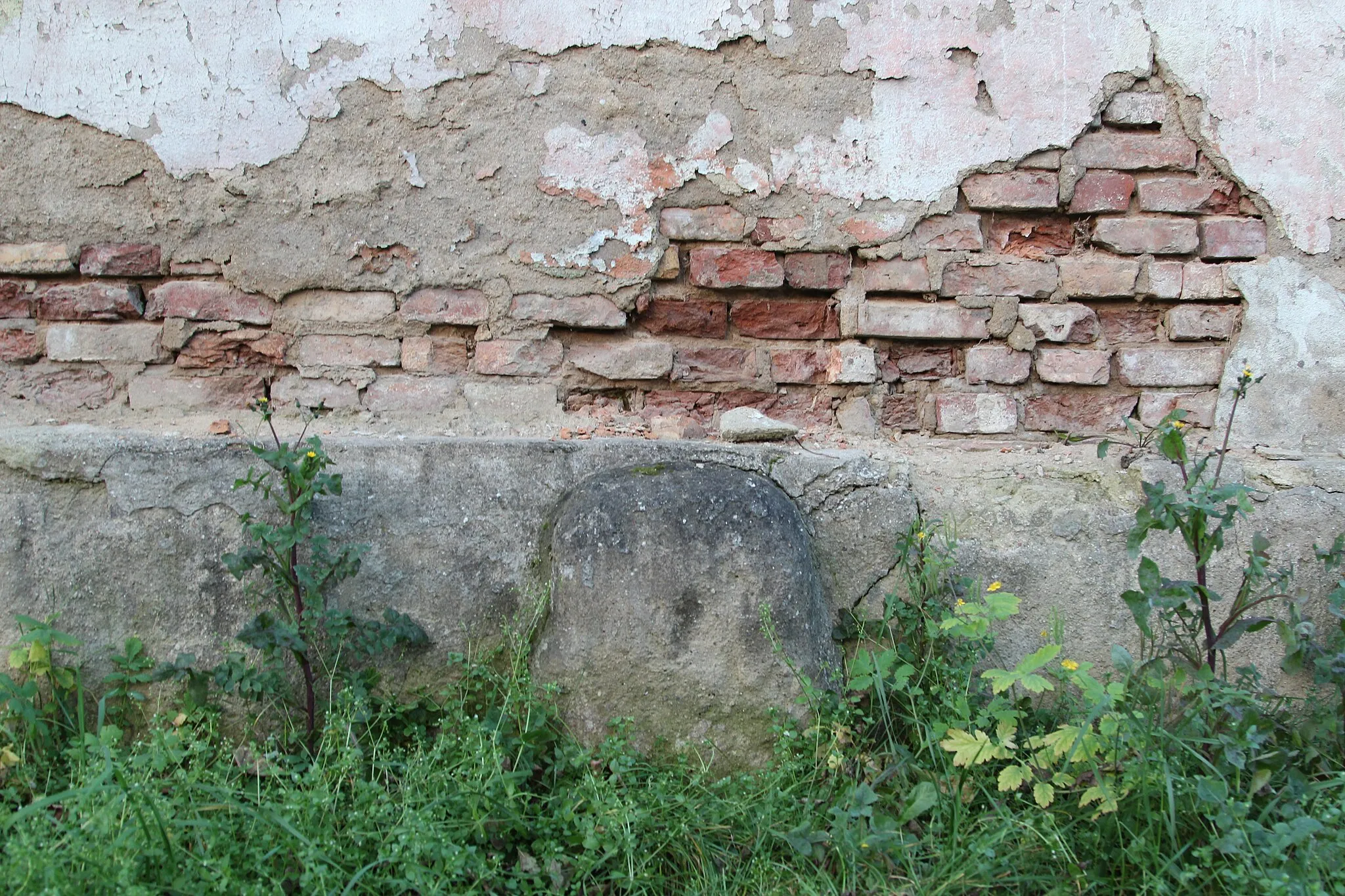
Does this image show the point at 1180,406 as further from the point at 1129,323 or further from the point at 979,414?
the point at 979,414

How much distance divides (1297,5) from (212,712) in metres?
2.75

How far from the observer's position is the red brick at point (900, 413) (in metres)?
2.28

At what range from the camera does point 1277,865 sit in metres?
1.45

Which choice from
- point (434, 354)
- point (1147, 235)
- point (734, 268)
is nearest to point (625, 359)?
point (734, 268)

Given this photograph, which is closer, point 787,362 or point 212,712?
point 212,712

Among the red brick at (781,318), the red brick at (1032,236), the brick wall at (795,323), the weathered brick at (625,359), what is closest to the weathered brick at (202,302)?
the brick wall at (795,323)

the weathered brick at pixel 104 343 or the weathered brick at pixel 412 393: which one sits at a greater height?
the weathered brick at pixel 104 343

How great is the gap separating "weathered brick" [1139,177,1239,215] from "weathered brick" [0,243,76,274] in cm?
246

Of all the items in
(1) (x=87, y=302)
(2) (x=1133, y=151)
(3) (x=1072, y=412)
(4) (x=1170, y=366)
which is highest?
(2) (x=1133, y=151)

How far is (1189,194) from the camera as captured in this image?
2.23 m

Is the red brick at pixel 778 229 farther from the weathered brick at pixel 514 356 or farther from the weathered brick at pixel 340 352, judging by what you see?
the weathered brick at pixel 340 352

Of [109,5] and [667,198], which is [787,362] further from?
[109,5]

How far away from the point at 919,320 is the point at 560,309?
83 cm

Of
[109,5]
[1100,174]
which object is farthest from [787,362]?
[109,5]
